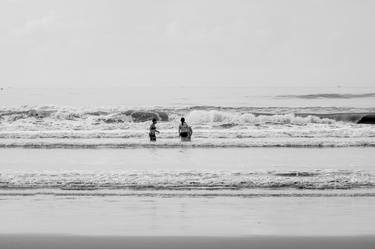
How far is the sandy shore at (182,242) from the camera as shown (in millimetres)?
8242

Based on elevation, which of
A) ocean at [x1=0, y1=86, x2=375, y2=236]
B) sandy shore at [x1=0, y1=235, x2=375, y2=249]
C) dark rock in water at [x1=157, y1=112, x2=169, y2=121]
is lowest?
sandy shore at [x1=0, y1=235, x2=375, y2=249]

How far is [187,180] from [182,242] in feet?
17.2

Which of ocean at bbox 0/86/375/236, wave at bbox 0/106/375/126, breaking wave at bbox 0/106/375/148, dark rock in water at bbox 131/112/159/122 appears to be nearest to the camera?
ocean at bbox 0/86/375/236

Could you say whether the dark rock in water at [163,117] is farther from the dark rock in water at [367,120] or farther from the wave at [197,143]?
the wave at [197,143]

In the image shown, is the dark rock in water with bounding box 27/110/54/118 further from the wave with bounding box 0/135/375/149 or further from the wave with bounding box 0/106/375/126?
the wave with bounding box 0/135/375/149

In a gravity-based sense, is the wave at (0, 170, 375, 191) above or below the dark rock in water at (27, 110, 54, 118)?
below

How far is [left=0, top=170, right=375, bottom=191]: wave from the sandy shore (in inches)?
167

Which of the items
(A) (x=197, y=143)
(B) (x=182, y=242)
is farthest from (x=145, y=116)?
(B) (x=182, y=242)

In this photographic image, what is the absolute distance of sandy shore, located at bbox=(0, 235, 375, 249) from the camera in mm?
8242

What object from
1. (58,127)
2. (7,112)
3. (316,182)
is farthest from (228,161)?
(7,112)

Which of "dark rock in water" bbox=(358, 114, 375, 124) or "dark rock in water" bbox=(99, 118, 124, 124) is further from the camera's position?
"dark rock in water" bbox=(99, 118, 124, 124)

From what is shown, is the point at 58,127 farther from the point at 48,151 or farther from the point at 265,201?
the point at 265,201

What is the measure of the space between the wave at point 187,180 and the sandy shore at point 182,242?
4.24m

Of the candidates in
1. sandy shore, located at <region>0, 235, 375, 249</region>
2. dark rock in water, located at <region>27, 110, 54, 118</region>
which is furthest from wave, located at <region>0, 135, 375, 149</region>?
dark rock in water, located at <region>27, 110, 54, 118</region>
